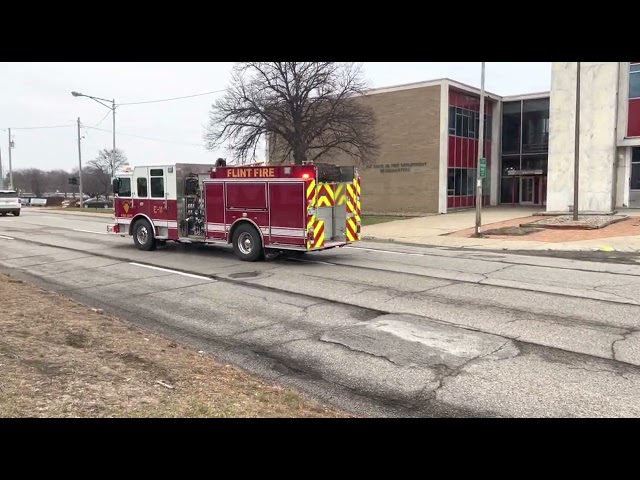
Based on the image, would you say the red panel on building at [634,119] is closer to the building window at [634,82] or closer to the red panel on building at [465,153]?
the building window at [634,82]

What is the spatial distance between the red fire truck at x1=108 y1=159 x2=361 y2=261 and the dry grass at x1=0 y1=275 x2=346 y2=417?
637 cm

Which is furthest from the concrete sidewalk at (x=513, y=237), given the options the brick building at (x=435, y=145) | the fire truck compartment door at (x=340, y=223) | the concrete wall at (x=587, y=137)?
the brick building at (x=435, y=145)

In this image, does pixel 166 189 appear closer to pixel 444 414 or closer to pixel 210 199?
pixel 210 199

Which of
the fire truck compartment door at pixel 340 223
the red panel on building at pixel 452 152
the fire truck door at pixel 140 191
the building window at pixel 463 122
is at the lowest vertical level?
the fire truck compartment door at pixel 340 223

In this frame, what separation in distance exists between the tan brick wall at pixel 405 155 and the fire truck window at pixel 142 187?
22.8 meters

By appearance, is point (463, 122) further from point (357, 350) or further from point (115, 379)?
point (115, 379)

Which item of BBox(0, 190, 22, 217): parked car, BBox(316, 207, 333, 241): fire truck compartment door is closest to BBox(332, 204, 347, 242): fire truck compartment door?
BBox(316, 207, 333, 241): fire truck compartment door

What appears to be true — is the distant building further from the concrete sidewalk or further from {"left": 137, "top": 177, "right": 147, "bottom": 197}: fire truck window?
{"left": 137, "top": 177, "right": 147, "bottom": 197}: fire truck window

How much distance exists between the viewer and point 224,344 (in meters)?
6.55

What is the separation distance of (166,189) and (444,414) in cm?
1232

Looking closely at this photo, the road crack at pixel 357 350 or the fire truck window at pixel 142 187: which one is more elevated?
the fire truck window at pixel 142 187

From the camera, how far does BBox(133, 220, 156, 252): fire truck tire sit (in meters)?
15.6

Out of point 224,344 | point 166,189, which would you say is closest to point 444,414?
point 224,344

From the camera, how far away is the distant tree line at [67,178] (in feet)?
299
